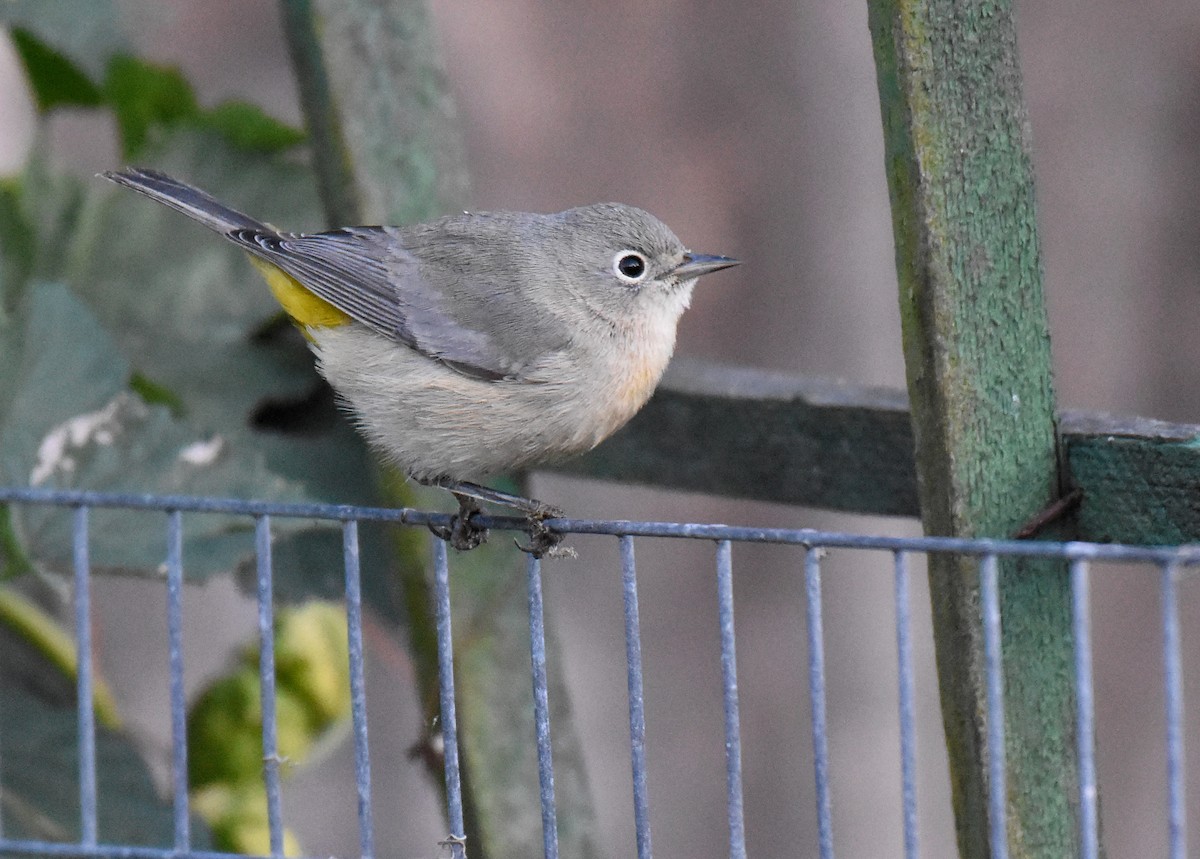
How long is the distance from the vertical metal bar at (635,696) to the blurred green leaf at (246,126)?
1.62m

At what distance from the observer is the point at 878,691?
348cm

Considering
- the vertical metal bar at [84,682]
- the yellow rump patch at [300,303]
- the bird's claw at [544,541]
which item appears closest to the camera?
the vertical metal bar at [84,682]

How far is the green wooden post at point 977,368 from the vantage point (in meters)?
1.62

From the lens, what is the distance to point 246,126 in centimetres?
280

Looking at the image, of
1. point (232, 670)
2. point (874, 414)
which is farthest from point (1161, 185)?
point (232, 670)

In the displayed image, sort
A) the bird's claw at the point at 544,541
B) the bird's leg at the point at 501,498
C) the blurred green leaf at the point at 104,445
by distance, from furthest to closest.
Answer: the blurred green leaf at the point at 104,445 < the bird's leg at the point at 501,498 < the bird's claw at the point at 544,541

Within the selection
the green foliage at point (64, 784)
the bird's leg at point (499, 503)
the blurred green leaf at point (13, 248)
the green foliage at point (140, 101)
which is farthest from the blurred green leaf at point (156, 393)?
the bird's leg at point (499, 503)

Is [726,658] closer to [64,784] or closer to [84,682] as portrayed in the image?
[84,682]

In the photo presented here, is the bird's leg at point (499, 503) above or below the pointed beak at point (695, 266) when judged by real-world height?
below

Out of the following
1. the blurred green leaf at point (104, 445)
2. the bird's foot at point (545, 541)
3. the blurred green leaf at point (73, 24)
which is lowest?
the bird's foot at point (545, 541)

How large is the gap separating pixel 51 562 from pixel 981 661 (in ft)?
4.16

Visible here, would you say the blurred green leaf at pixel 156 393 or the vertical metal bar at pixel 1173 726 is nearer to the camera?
the vertical metal bar at pixel 1173 726

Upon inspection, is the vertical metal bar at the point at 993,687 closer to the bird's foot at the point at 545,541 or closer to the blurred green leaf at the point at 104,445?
the bird's foot at the point at 545,541

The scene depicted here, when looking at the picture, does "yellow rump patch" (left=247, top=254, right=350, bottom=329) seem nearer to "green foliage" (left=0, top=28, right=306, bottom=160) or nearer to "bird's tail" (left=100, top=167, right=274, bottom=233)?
"bird's tail" (left=100, top=167, right=274, bottom=233)
